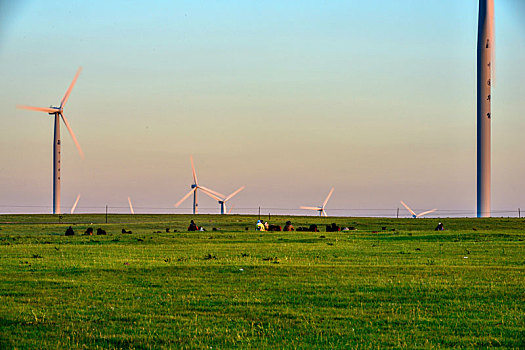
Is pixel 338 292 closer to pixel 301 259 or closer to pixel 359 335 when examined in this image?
pixel 359 335

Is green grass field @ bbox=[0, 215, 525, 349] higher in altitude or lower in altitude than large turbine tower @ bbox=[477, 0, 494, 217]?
lower

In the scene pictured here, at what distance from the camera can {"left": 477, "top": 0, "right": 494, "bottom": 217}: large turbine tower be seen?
93.9m

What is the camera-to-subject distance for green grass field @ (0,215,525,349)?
48.2 feet

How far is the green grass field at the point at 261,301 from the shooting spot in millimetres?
14688

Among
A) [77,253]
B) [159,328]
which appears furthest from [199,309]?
[77,253]

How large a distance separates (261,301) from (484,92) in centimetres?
8373

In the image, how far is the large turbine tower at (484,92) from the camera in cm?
9394

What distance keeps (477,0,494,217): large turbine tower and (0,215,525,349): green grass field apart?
6210 centimetres

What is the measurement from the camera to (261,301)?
62.3ft

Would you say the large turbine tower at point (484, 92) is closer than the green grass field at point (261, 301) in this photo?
No

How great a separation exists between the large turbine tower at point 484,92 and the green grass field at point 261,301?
62098 millimetres

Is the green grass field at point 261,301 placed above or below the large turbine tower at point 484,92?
below

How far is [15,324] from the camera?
639 inches

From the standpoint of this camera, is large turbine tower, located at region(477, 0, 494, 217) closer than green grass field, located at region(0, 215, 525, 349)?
No
